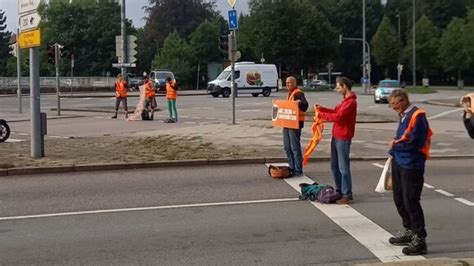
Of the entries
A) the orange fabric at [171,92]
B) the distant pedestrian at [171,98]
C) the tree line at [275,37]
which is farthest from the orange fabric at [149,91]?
the tree line at [275,37]

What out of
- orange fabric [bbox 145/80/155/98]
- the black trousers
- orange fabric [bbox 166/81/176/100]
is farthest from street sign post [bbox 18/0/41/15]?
orange fabric [bbox 145/80/155/98]

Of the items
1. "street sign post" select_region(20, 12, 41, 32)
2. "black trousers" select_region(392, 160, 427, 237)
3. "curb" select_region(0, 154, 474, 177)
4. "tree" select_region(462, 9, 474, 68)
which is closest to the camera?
"black trousers" select_region(392, 160, 427, 237)

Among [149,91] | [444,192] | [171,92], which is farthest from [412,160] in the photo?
[149,91]

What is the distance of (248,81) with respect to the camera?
5228cm

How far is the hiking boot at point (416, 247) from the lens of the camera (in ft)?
21.0

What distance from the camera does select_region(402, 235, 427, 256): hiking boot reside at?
641 centimetres

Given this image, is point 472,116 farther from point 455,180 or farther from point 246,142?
point 246,142

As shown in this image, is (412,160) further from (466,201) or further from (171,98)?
(171,98)

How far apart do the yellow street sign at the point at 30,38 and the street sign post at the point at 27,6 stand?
1.62 feet

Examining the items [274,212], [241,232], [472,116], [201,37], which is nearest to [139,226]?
[241,232]

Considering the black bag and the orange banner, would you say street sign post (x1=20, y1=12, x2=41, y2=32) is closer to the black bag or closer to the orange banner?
the orange banner

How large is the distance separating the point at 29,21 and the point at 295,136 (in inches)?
252

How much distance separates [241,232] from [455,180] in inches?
203

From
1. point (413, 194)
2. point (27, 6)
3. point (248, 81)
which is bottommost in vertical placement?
point (413, 194)
